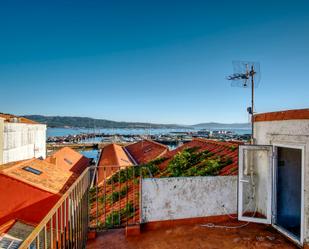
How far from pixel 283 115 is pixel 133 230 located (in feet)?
12.8

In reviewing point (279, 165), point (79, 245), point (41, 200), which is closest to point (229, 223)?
point (279, 165)

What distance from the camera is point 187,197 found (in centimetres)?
521

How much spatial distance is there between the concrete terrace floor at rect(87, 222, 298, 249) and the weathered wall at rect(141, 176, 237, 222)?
339 millimetres

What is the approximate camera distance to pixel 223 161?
7.73m

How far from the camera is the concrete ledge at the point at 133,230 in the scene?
4.71 m

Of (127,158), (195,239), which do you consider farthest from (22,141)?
(195,239)

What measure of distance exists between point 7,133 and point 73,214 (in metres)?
16.6

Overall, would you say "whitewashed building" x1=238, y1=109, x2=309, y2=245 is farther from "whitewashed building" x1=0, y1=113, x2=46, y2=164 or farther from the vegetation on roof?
"whitewashed building" x1=0, y1=113, x2=46, y2=164

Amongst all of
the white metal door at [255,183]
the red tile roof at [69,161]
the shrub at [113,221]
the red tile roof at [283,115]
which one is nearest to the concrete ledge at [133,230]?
the shrub at [113,221]

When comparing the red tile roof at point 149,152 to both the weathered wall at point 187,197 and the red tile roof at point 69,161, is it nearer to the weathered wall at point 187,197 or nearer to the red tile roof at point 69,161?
the red tile roof at point 69,161

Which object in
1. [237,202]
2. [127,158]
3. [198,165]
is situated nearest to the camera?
[237,202]

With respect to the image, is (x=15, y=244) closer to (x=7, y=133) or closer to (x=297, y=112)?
(x=297, y=112)

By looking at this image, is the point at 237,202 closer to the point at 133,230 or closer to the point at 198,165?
the point at 133,230

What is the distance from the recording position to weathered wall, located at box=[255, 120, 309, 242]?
3992 mm
